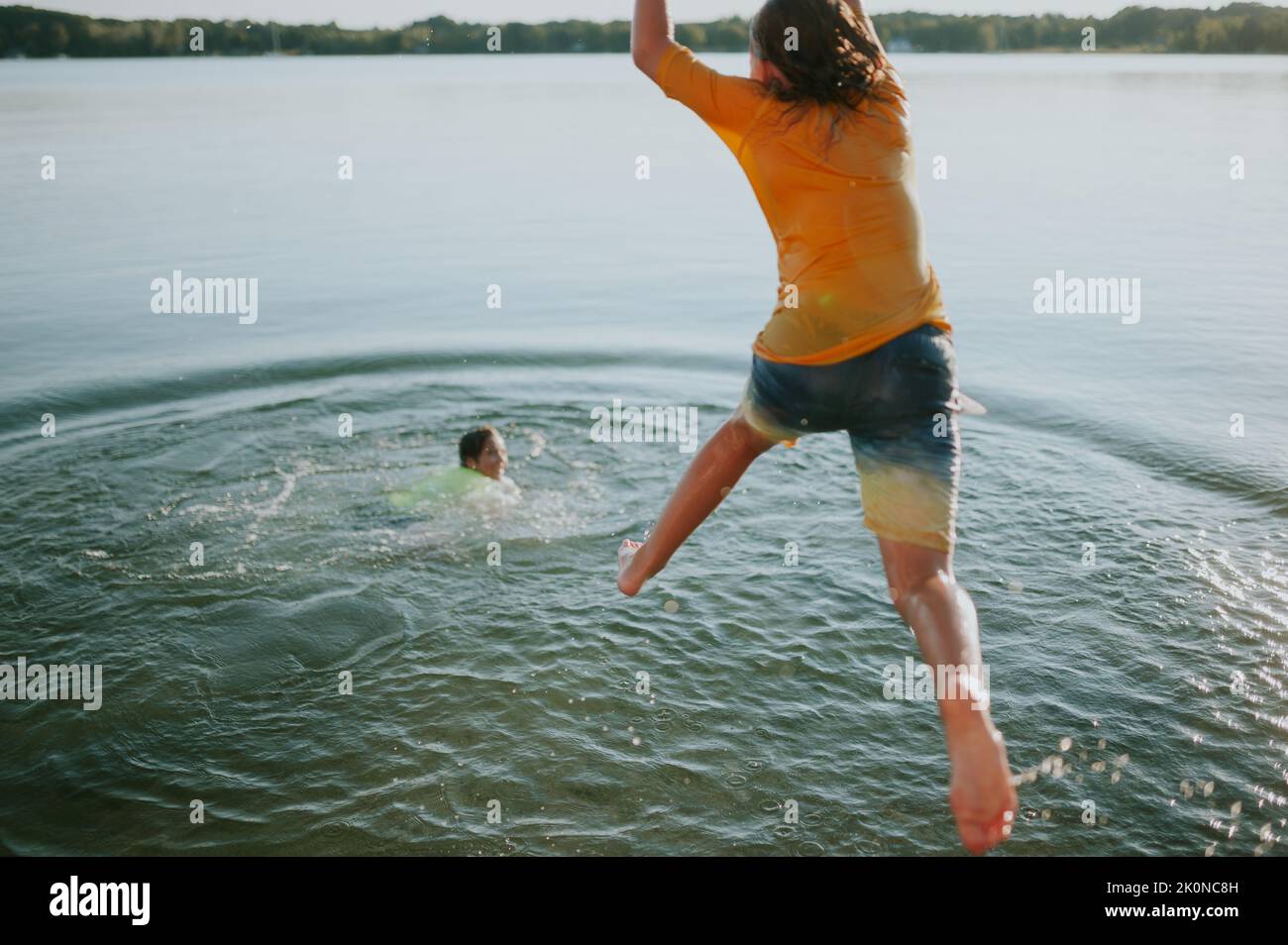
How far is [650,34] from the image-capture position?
4.23 m

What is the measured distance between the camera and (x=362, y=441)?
1160cm

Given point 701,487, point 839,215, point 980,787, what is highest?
point 839,215

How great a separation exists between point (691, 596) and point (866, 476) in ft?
14.3

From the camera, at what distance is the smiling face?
10202 mm

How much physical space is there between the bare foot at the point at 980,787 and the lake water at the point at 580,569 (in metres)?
2.13

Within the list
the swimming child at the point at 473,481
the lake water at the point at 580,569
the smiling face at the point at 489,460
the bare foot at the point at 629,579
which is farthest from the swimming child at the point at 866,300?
the smiling face at the point at 489,460

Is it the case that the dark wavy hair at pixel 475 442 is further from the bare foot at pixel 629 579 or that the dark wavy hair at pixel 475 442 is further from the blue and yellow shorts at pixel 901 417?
the blue and yellow shorts at pixel 901 417

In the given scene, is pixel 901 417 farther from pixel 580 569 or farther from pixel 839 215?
pixel 580 569

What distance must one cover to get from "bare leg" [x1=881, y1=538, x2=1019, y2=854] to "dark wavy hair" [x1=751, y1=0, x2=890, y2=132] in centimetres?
161

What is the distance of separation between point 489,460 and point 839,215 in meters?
6.68

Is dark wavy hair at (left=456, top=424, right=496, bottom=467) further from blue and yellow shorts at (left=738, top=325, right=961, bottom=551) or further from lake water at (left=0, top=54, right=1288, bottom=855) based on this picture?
blue and yellow shorts at (left=738, top=325, right=961, bottom=551)

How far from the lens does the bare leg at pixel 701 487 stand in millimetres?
4461

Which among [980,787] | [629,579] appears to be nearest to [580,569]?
[629,579]

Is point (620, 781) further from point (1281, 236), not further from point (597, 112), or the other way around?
point (597, 112)
